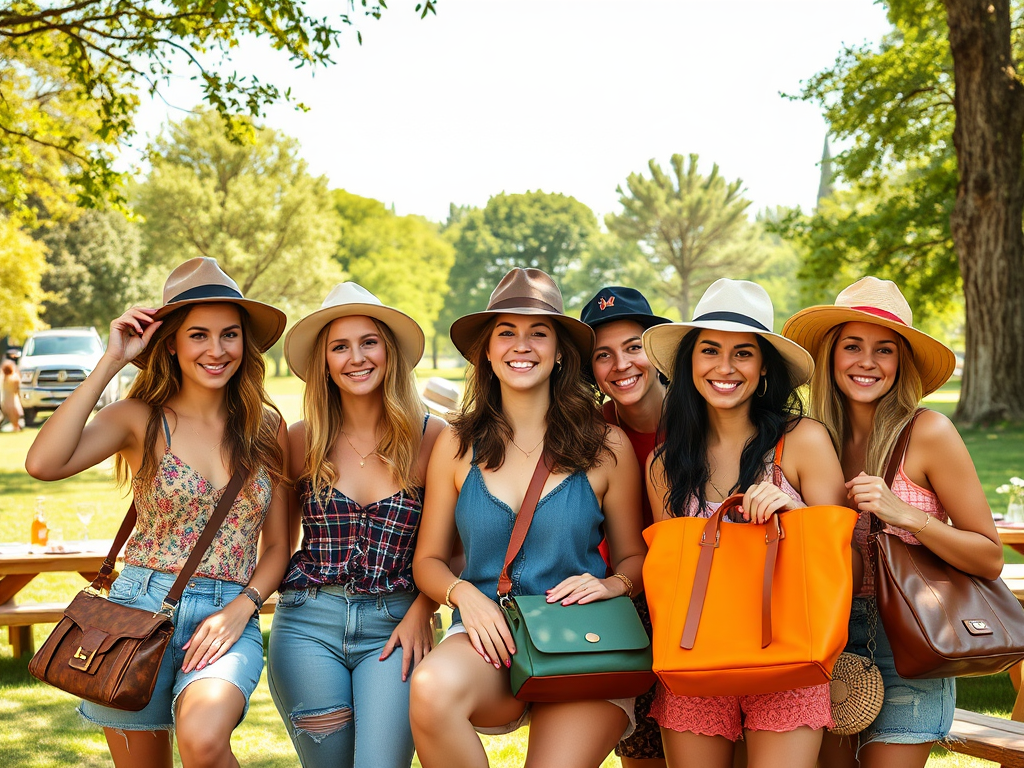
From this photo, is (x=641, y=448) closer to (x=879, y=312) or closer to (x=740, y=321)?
(x=740, y=321)

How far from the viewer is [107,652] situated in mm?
3178

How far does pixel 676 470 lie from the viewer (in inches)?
134

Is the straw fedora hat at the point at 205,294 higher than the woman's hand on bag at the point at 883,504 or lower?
higher

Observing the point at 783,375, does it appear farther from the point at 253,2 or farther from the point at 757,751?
the point at 253,2

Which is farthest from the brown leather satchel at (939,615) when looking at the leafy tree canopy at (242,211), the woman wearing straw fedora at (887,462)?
the leafy tree canopy at (242,211)

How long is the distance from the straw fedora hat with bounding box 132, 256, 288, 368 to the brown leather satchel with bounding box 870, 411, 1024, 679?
102 inches

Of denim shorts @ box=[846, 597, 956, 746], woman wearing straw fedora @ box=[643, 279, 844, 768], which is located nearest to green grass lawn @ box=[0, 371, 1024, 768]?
denim shorts @ box=[846, 597, 956, 746]

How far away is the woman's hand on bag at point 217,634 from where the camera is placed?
10.9 feet

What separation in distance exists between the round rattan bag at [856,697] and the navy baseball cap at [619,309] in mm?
1729

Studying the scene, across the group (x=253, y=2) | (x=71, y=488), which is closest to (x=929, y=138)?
(x=253, y=2)

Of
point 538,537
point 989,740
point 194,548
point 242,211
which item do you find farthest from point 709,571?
point 242,211

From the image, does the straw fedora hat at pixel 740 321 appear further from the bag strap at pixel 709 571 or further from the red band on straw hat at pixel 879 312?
the bag strap at pixel 709 571

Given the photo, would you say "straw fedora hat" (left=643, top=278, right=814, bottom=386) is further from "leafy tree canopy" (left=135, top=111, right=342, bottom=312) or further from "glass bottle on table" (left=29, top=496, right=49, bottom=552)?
"leafy tree canopy" (left=135, top=111, right=342, bottom=312)

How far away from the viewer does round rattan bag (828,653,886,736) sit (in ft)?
10.4
